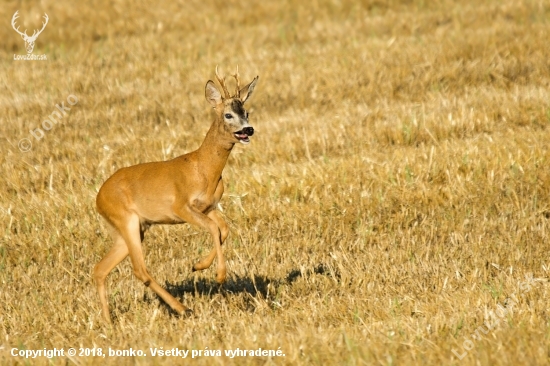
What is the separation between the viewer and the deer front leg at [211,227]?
6.84 m

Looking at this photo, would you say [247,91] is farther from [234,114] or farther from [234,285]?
[234,285]

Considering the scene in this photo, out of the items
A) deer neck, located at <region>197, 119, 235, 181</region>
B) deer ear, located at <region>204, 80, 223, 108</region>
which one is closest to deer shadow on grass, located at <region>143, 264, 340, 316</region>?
deer neck, located at <region>197, 119, 235, 181</region>

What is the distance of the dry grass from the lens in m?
6.84

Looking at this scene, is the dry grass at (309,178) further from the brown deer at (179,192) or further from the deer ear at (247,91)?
the deer ear at (247,91)

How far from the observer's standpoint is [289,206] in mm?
9859

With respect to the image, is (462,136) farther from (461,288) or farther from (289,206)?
(461,288)

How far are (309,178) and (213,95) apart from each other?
3.21 metres

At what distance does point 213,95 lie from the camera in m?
7.29

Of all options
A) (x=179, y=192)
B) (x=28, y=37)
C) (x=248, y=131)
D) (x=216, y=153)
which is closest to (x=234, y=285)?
(x=179, y=192)

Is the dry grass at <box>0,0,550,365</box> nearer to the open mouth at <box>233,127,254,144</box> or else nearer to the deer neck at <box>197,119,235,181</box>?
the deer neck at <box>197,119,235,181</box>

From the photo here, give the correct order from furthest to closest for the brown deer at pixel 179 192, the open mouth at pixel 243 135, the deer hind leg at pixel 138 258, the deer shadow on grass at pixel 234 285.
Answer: the deer shadow on grass at pixel 234 285, the deer hind leg at pixel 138 258, the brown deer at pixel 179 192, the open mouth at pixel 243 135

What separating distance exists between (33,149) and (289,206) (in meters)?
4.42

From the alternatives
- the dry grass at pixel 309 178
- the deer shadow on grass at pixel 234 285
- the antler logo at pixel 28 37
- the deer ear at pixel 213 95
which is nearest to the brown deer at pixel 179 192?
the deer ear at pixel 213 95

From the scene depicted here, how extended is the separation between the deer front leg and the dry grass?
44 centimetres
